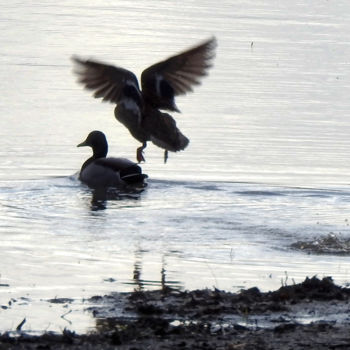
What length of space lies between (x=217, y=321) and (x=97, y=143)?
688cm

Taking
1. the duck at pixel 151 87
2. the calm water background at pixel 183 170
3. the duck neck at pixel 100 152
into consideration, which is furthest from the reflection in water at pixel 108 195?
the duck neck at pixel 100 152

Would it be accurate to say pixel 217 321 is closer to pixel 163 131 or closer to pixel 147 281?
pixel 147 281

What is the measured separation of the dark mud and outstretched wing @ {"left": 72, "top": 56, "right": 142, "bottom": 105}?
14.7ft

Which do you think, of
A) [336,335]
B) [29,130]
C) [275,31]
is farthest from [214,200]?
[275,31]

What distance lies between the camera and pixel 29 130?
14.4 meters

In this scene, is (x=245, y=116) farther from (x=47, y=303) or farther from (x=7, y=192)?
(x=47, y=303)

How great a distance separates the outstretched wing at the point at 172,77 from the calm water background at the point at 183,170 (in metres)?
0.83

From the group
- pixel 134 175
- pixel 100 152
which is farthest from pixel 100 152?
pixel 134 175

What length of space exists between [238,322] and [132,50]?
14.4 meters

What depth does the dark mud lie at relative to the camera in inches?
240

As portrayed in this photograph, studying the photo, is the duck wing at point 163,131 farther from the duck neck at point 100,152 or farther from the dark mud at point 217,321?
the dark mud at point 217,321

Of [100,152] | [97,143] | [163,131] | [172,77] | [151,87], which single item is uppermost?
[172,77]

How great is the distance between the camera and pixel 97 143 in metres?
13.4

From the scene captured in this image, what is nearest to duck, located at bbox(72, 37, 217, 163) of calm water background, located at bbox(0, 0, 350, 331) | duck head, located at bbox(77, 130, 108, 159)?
calm water background, located at bbox(0, 0, 350, 331)
